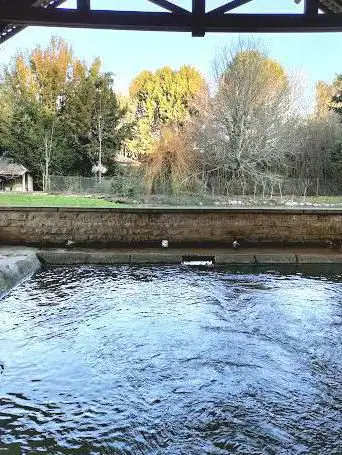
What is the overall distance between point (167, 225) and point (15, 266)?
3.46 metres

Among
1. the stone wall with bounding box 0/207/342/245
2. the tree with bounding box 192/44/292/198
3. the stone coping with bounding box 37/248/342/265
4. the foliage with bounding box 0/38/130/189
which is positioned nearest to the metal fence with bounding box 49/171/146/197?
the foliage with bounding box 0/38/130/189

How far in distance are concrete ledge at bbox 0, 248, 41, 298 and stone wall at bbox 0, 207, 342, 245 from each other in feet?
2.80

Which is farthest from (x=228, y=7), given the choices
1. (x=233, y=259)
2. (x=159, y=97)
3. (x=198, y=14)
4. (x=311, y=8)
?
(x=159, y=97)

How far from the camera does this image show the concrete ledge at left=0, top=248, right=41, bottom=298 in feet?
19.8

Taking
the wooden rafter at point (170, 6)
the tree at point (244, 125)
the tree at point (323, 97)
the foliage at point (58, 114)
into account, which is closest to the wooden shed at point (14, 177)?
the foliage at point (58, 114)

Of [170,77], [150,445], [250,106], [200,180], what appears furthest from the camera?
[170,77]

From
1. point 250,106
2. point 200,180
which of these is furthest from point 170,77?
point 200,180

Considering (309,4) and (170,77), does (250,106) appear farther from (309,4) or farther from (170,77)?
(309,4)

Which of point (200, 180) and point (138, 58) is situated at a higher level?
point (138, 58)

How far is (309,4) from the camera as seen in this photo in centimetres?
362

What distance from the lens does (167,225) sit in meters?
9.34

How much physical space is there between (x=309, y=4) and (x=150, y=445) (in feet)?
10.9

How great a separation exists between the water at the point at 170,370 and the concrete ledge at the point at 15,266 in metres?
0.23

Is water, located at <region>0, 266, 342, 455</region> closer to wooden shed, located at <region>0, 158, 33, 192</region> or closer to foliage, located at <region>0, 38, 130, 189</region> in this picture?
wooden shed, located at <region>0, 158, 33, 192</region>
